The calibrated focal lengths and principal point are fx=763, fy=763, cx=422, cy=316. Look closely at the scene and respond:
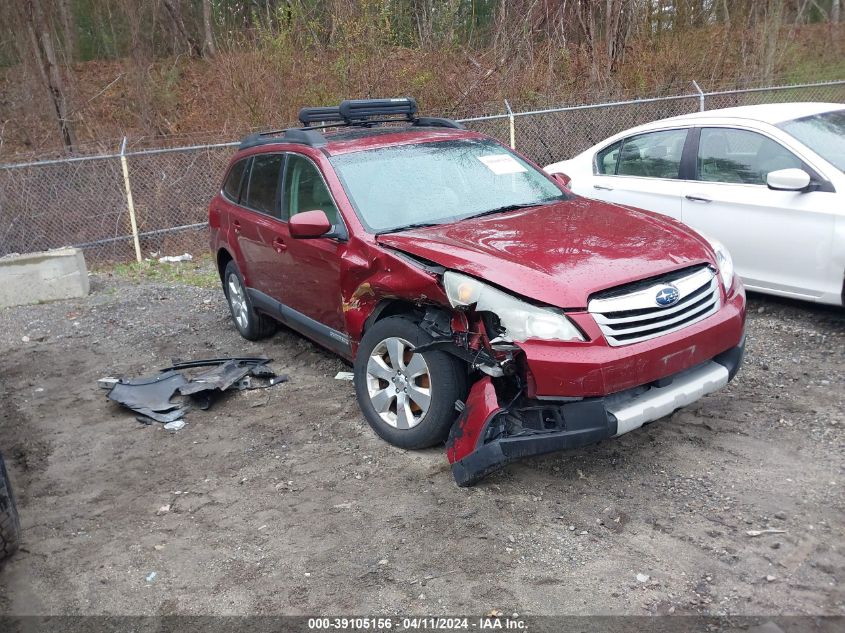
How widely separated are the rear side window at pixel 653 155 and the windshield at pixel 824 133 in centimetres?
91

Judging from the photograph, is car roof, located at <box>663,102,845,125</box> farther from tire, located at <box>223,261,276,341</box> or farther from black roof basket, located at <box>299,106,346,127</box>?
tire, located at <box>223,261,276,341</box>

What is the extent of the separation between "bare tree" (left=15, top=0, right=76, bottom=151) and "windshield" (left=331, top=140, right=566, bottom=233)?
1192 centimetres

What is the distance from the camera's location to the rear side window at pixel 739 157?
6016mm

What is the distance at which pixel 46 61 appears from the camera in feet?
50.3

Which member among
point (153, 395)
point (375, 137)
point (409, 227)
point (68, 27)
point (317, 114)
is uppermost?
point (68, 27)

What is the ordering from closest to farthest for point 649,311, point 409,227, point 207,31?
point 649,311 < point 409,227 < point 207,31

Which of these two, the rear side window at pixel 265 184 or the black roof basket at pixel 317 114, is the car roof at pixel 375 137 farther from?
the black roof basket at pixel 317 114

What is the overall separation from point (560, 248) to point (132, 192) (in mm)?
8848

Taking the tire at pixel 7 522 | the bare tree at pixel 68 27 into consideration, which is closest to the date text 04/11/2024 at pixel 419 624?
the tire at pixel 7 522

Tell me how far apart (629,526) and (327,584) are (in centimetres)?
142

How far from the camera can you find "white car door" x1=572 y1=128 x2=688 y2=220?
6734mm

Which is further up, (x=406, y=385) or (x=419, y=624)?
(x=406, y=385)

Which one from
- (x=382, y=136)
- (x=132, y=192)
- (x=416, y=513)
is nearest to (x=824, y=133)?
(x=382, y=136)

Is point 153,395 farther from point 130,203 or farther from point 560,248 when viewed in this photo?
point 130,203
